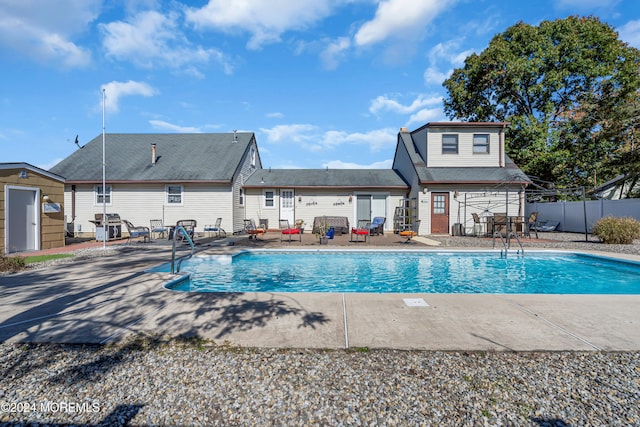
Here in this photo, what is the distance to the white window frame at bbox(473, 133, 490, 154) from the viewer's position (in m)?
17.8

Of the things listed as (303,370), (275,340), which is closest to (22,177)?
(275,340)

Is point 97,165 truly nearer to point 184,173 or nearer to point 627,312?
point 184,173

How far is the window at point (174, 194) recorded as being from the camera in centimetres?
1666

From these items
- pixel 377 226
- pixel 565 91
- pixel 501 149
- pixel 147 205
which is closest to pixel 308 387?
pixel 377 226

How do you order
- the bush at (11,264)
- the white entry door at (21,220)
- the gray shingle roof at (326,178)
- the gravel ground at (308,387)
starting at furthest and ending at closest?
1. the gray shingle roof at (326,178)
2. the white entry door at (21,220)
3. the bush at (11,264)
4. the gravel ground at (308,387)

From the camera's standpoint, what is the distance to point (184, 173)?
1675cm

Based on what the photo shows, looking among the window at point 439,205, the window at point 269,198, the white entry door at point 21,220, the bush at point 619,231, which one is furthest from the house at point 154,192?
the bush at point 619,231

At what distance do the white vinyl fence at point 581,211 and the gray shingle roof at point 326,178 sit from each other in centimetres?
985

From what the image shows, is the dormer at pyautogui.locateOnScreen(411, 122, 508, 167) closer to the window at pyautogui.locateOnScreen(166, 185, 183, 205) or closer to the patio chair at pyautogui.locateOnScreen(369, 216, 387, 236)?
the patio chair at pyautogui.locateOnScreen(369, 216, 387, 236)

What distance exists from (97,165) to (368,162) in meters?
19.1

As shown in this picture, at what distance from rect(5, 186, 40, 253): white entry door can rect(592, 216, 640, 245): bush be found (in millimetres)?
21448

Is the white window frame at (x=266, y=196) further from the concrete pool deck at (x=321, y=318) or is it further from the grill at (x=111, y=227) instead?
the concrete pool deck at (x=321, y=318)

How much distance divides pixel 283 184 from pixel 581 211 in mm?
17777

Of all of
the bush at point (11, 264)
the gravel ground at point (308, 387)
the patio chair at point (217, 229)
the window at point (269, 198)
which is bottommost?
the gravel ground at point (308, 387)
